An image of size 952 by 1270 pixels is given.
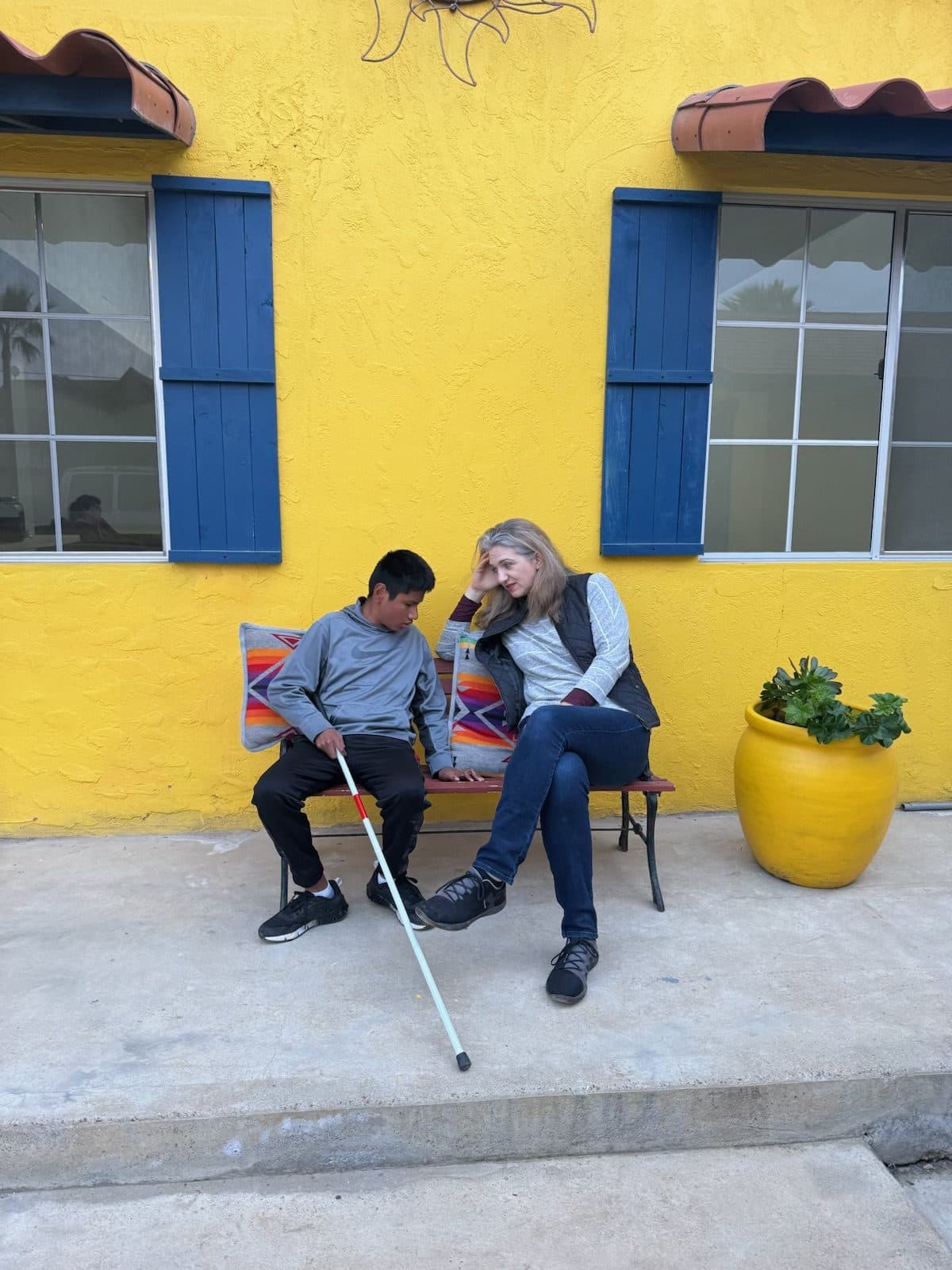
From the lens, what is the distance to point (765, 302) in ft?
13.1

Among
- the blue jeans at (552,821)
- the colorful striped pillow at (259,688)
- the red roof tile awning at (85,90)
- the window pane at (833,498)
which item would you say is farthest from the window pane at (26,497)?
the window pane at (833,498)

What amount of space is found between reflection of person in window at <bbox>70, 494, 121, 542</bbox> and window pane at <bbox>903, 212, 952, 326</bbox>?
3.40m

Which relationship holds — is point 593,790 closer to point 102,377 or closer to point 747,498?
point 747,498

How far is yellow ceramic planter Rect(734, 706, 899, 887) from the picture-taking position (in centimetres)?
330

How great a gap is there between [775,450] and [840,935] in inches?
79.0

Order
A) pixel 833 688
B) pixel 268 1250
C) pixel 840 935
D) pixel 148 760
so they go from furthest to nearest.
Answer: pixel 148 760 → pixel 833 688 → pixel 840 935 → pixel 268 1250

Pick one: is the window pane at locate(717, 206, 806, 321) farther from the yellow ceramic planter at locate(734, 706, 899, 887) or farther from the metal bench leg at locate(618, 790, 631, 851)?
the metal bench leg at locate(618, 790, 631, 851)

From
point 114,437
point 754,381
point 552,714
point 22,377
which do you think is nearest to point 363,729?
point 552,714

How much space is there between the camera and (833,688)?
Result: 336 centimetres

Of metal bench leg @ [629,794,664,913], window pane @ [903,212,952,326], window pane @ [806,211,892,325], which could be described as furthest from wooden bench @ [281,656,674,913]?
window pane @ [903,212,952,326]

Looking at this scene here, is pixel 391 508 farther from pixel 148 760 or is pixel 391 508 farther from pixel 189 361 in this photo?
pixel 148 760

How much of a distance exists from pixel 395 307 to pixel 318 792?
1.87m

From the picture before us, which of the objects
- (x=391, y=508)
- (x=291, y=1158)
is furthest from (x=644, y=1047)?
(x=391, y=508)

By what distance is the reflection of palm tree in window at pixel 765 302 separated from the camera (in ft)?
13.0
